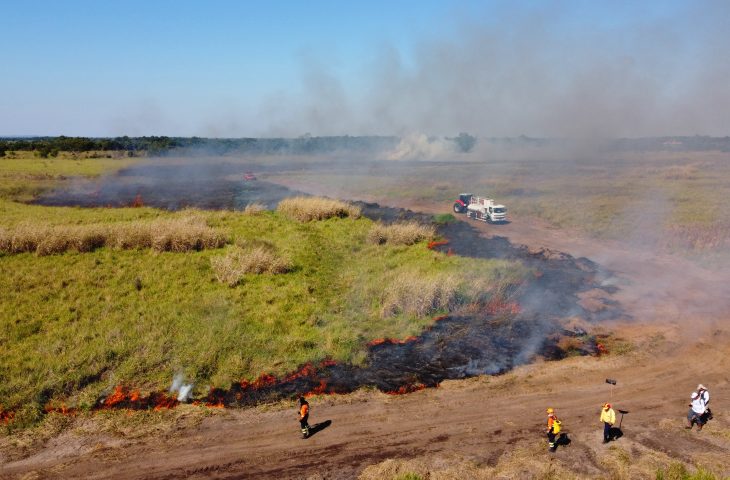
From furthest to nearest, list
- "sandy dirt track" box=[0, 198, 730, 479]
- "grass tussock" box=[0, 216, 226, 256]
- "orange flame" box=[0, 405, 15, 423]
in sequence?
"grass tussock" box=[0, 216, 226, 256] → "orange flame" box=[0, 405, 15, 423] → "sandy dirt track" box=[0, 198, 730, 479]

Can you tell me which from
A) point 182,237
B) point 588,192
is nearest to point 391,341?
point 182,237

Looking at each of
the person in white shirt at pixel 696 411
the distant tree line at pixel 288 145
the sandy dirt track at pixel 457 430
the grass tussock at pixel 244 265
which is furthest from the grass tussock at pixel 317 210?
the distant tree line at pixel 288 145

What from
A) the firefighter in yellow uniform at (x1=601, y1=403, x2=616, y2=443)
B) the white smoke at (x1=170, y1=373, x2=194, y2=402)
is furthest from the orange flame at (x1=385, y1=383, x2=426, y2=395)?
the white smoke at (x1=170, y1=373, x2=194, y2=402)

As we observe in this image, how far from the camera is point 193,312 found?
20.7 meters

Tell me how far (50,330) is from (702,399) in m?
22.9

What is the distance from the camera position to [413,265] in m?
27.6

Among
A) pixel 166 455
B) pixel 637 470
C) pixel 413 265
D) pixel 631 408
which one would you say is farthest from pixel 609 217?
pixel 166 455

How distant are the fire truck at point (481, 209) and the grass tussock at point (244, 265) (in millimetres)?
20949

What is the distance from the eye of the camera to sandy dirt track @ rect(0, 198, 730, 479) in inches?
468

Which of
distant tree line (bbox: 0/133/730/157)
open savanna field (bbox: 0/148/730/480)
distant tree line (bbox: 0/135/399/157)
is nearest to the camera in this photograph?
open savanna field (bbox: 0/148/730/480)

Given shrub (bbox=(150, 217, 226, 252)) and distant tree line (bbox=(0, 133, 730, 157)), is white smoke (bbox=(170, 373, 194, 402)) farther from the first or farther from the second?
distant tree line (bbox=(0, 133, 730, 157))

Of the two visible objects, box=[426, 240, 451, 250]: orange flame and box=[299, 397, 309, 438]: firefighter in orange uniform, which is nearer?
box=[299, 397, 309, 438]: firefighter in orange uniform

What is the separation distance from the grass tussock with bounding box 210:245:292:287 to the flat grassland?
1.23 ft

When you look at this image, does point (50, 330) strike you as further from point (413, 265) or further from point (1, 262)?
point (413, 265)
